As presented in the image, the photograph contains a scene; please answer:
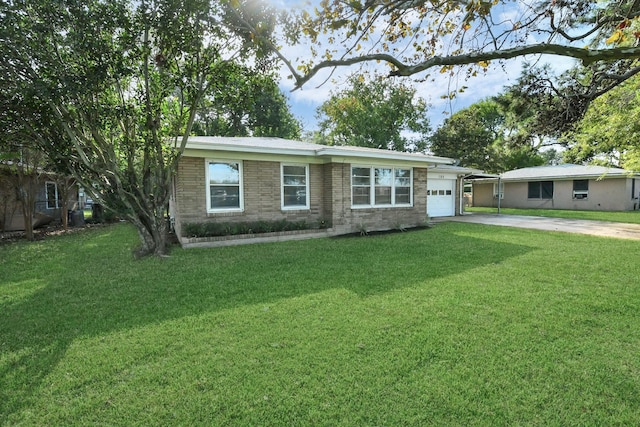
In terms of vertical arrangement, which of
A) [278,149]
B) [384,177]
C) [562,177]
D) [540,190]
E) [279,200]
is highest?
[278,149]

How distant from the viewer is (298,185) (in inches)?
426

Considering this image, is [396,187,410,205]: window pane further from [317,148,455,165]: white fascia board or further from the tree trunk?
the tree trunk

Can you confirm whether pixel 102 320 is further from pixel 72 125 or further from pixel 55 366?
pixel 72 125

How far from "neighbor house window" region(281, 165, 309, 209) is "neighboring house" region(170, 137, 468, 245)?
0.03 meters

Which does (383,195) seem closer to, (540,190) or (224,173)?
(224,173)

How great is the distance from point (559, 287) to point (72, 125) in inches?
399

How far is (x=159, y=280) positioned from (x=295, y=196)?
5.78 meters

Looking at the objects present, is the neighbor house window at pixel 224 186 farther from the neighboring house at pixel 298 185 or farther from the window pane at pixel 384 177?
the window pane at pixel 384 177

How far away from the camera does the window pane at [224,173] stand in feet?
30.8

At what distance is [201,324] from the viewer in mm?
3887

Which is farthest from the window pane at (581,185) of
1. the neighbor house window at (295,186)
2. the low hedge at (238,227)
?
the neighbor house window at (295,186)

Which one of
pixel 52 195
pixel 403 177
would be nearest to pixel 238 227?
pixel 403 177

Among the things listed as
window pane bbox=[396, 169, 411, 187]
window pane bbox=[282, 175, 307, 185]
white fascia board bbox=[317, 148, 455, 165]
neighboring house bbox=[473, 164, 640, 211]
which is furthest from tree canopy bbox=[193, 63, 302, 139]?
neighboring house bbox=[473, 164, 640, 211]

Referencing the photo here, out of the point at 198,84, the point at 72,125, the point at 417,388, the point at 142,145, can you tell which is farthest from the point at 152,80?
the point at 417,388
